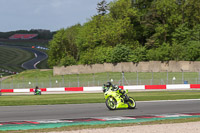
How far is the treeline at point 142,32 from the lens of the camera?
218ft

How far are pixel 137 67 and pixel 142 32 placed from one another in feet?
77.6

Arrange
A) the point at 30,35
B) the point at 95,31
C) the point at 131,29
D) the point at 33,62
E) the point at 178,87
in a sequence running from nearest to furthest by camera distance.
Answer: the point at 178,87, the point at 131,29, the point at 95,31, the point at 33,62, the point at 30,35

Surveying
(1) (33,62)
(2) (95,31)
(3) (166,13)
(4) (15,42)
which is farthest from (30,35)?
(3) (166,13)

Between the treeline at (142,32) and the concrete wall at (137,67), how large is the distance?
2.34 metres

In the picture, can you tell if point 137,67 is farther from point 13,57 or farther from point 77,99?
point 13,57

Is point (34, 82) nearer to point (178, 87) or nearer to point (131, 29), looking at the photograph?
point (178, 87)

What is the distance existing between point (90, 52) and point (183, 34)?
23270 millimetres

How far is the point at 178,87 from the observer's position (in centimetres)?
4156

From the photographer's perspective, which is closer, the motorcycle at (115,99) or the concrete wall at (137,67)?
the motorcycle at (115,99)

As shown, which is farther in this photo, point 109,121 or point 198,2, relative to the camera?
point 198,2

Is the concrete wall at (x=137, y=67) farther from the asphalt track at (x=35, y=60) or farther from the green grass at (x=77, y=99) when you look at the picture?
the asphalt track at (x=35, y=60)

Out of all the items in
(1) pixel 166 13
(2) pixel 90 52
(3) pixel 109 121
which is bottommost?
(3) pixel 109 121

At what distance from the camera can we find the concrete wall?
2155 inches

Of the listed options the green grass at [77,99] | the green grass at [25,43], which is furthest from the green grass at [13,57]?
the green grass at [77,99]
